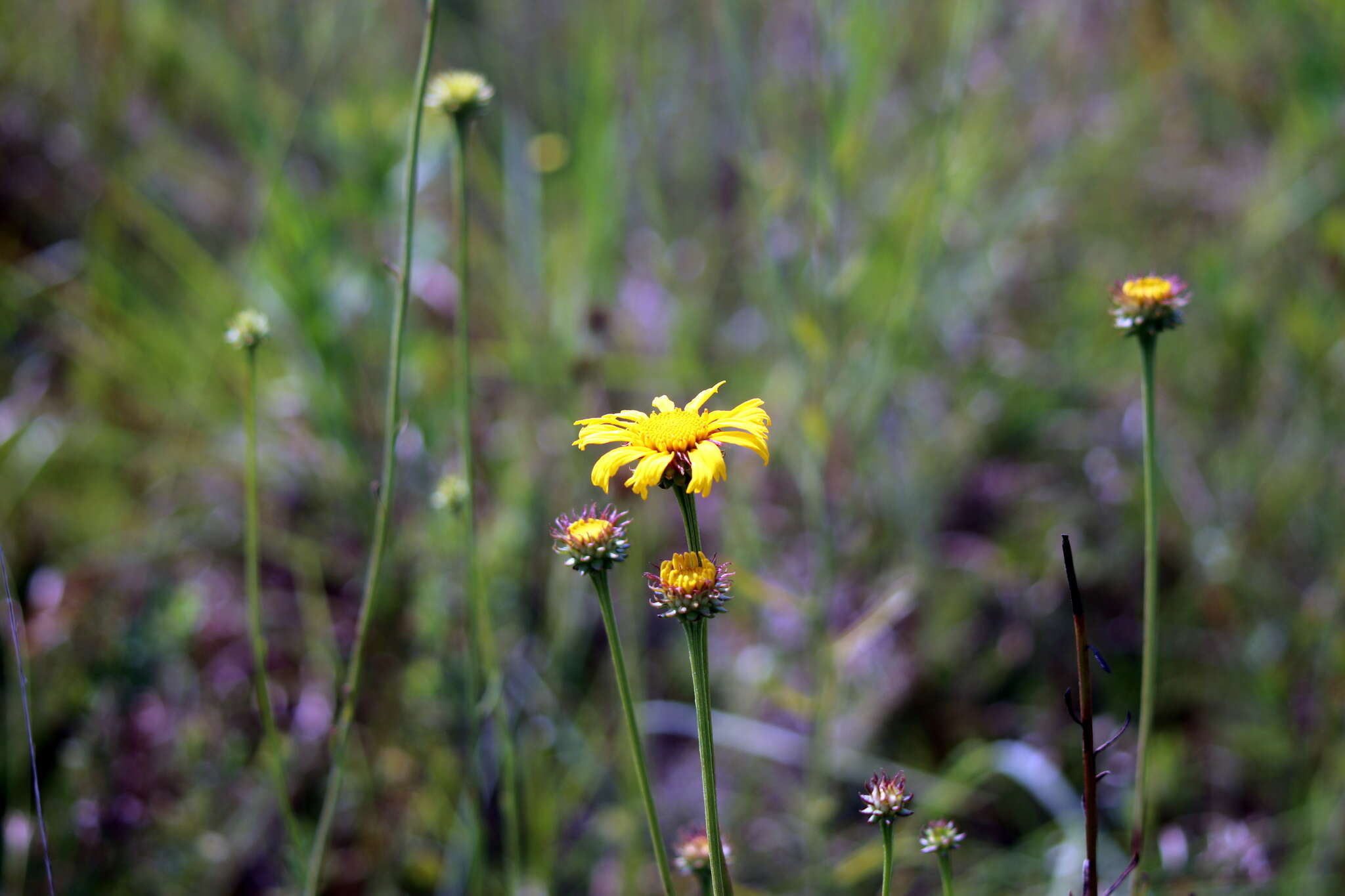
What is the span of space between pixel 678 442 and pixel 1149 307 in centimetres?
60

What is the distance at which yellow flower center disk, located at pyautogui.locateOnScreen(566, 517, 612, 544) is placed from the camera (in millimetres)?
875

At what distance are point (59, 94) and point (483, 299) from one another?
5.41ft

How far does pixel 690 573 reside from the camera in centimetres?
85

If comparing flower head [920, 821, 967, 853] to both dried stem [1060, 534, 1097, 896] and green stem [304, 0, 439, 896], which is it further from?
green stem [304, 0, 439, 896]

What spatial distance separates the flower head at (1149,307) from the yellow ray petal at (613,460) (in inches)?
24.2

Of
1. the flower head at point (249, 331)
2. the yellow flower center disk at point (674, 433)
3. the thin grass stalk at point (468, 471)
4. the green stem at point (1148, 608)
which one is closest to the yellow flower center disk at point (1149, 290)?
the green stem at point (1148, 608)

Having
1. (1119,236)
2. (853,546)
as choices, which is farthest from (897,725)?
(1119,236)

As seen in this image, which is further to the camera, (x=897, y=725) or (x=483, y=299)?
(x=483, y=299)

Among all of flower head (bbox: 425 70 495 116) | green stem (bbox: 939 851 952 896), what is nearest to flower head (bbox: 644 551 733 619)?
green stem (bbox: 939 851 952 896)

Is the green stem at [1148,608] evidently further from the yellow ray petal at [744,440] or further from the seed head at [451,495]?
the seed head at [451,495]

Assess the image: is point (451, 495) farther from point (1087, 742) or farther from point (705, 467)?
point (1087, 742)

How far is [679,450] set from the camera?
3.01 feet

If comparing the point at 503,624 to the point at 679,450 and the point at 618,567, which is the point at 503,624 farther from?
the point at 679,450

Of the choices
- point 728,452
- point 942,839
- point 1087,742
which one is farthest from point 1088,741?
point 728,452
